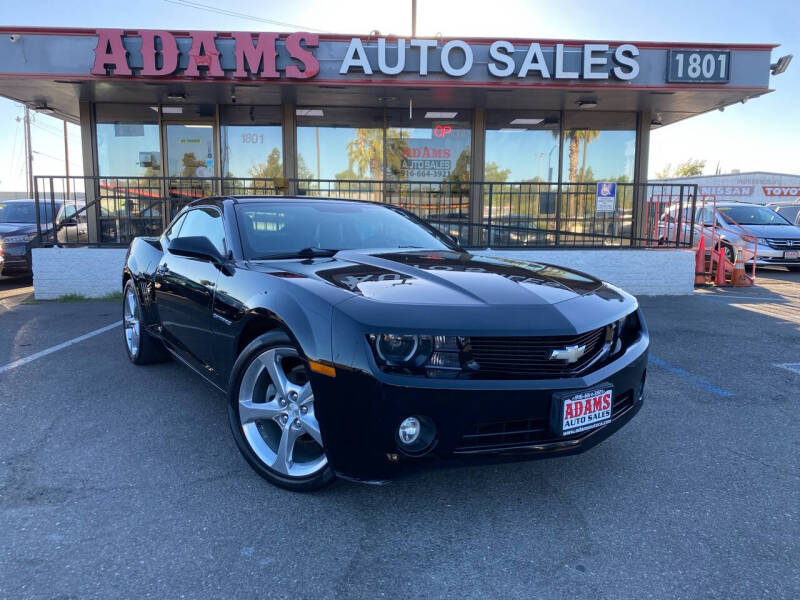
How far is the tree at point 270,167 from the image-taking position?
1190cm

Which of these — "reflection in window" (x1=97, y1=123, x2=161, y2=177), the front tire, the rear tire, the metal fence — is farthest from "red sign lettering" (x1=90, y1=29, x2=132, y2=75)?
the front tire

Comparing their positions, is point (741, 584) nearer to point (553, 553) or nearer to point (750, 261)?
point (553, 553)

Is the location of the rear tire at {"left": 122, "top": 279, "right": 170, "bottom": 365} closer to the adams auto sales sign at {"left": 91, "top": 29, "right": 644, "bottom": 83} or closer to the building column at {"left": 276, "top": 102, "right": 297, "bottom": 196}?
the adams auto sales sign at {"left": 91, "top": 29, "right": 644, "bottom": 83}

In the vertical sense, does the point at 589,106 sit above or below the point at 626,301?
above

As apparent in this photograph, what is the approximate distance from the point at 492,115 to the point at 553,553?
1091 cm

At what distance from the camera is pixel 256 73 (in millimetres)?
9188

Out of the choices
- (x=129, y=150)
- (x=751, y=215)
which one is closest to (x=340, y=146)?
(x=129, y=150)

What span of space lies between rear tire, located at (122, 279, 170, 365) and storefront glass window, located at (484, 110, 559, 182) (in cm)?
860

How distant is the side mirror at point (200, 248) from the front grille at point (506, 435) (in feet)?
6.12

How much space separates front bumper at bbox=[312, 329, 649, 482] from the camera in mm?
2283

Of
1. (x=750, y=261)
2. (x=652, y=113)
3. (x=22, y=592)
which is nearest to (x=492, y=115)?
(x=652, y=113)

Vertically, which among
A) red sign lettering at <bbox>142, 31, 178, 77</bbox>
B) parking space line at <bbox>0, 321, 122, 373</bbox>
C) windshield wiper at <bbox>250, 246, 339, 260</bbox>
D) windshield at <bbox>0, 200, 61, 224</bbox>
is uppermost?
red sign lettering at <bbox>142, 31, 178, 77</bbox>

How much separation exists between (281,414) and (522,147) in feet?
35.0

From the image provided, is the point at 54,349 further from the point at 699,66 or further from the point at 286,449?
the point at 699,66
